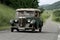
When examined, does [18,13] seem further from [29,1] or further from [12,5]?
[29,1]

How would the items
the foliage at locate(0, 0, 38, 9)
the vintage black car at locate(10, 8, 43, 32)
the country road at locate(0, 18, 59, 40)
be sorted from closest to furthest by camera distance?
the country road at locate(0, 18, 59, 40) → the vintage black car at locate(10, 8, 43, 32) → the foliage at locate(0, 0, 38, 9)

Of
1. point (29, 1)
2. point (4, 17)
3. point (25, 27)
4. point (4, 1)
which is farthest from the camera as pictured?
point (29, 1)

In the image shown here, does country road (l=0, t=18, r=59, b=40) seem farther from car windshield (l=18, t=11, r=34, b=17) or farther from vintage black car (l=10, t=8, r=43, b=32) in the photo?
car windshield (l=18, t=11, r=34, b=17)

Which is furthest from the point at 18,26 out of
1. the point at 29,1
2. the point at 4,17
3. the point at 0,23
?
the point at 29,1

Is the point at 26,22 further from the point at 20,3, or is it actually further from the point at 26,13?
the point at 20,3

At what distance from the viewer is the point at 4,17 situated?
44500 mm

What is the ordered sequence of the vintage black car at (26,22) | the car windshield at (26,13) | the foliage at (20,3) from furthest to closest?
1. the foliage at (20,3)
2. the car windshield at (26,13)
3. the vintage black car at (26,22)

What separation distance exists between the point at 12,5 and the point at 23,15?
102 ft

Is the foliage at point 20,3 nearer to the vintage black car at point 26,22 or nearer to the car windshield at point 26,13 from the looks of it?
the car windshield at point 26,13

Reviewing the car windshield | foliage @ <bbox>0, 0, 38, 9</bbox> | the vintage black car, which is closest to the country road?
the vintage black car
